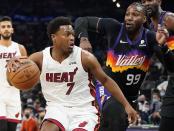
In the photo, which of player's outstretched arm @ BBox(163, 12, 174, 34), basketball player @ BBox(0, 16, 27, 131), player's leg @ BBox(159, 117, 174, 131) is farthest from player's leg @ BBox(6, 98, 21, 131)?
player's outstretched arm @ BBox(163, 12, 174, 34)

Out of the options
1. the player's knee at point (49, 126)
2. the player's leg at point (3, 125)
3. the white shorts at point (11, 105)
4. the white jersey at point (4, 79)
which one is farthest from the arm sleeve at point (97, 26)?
the player's leg at point (3, 125)

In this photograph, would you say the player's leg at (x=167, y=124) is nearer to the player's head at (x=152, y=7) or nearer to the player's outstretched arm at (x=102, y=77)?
the player's outstretched arm at (x=102, y=77)

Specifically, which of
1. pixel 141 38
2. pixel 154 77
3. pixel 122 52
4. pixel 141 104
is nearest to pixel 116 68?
pixel 122 52

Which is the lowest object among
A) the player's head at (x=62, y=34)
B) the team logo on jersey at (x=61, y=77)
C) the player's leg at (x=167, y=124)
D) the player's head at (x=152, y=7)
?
the player's leg at (x=167, y=124)

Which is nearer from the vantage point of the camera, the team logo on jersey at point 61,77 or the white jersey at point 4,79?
the team logo on jersey at point 61,77

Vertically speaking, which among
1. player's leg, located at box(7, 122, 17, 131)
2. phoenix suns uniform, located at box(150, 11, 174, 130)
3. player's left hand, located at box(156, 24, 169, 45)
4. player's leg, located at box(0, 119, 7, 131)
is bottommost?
player's leg, located at box(7, 122, 17, 131)

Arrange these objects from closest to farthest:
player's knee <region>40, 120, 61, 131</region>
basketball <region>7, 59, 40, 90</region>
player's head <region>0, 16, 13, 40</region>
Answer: player's knee <region>40, 120, 61, 131</region>
basketball <region>7, 59, 40, 90</region>
player's head <region>0, 16, 13, 40</region>

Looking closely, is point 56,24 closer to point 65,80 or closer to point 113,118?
point 65,80

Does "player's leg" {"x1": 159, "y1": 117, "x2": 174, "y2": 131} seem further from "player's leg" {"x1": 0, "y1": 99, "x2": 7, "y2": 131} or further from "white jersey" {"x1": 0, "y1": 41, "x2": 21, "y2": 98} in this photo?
"white jersey" {"x1": 0, "y1": 41, "x2": 21, "y2": 98}

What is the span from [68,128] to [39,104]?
33.0 feet

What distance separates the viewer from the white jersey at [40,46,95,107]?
3.87 meters

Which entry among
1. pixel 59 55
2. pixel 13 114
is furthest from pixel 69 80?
pixel 13 114

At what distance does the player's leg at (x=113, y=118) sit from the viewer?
434 centimetres

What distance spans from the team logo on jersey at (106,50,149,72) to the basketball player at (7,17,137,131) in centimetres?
64
